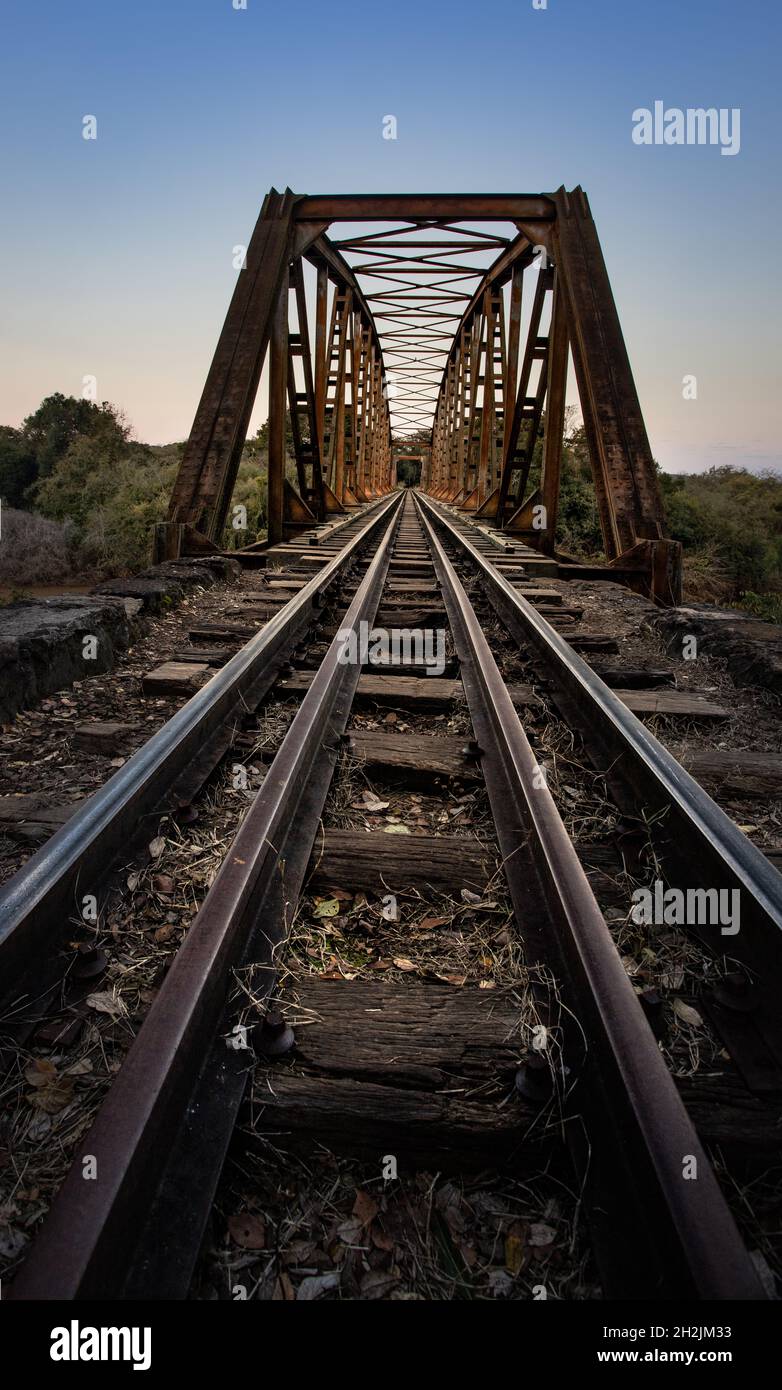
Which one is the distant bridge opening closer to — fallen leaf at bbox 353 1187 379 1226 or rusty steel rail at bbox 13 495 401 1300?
rusty steel rail at bbox 13 495 401 1300

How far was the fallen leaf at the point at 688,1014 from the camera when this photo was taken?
140 cm

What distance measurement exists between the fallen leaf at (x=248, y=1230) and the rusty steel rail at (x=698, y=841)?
0.86 m

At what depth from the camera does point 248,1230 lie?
1028mm

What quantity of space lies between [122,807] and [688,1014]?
1432mm

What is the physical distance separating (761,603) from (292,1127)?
31.5 feet

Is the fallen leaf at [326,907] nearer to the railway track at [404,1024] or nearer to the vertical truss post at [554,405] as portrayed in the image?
the railway track at [404,1024]

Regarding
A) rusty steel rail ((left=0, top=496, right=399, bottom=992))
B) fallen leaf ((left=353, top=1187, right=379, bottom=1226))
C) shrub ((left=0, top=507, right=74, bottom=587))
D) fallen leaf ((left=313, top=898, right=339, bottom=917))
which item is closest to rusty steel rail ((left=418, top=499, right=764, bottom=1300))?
fallen leaf ((left=353, top=1187, right=379, bottom=1226))

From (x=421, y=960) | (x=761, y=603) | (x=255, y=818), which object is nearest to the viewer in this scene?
(x=421, y=960)

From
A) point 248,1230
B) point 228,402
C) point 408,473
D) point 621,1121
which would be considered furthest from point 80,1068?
point 408,473

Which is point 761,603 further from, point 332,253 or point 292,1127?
point 292,1127

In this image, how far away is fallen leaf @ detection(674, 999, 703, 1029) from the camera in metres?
1.40

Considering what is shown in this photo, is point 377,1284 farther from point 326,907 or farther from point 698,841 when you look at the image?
point 698,841
